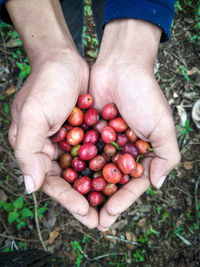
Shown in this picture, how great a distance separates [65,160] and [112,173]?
34.7 inches

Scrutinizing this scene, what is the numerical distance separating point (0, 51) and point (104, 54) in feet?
10.2

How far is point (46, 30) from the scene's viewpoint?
369 centimetres

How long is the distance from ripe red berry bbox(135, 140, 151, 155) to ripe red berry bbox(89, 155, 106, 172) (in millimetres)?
630

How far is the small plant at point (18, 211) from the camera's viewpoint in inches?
187

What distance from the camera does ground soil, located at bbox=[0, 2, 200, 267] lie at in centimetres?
480

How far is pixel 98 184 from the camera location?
147 inches

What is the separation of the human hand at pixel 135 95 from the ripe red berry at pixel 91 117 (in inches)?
14.6

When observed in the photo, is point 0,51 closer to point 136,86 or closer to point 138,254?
point 136,86

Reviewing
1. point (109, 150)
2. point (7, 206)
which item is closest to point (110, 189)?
point (109, 150)

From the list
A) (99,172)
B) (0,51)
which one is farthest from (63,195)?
(0,51)

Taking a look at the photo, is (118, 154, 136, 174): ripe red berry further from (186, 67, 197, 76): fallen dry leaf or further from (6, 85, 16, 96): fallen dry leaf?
(186, 67, 197, 76): fallen dry leaf

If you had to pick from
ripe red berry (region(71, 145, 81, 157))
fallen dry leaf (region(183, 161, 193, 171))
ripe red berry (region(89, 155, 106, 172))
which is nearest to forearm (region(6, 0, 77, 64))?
ripe red berry (region(71, 145, 81, 157))

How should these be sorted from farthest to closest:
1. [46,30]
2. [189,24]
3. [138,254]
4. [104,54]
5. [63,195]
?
[189,24], [138,254], [104,54], [46,30], [63,195]

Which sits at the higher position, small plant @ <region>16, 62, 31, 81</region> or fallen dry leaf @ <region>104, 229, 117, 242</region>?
small plant @ <region>16, 62, 31, 81</region>
